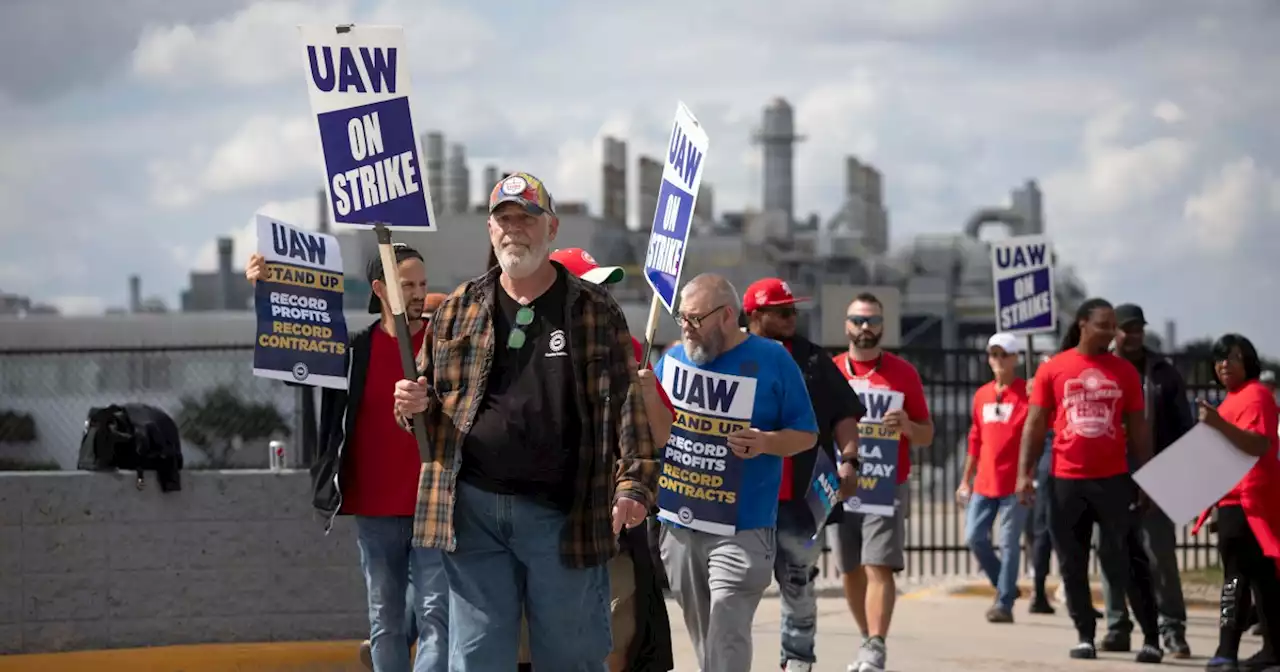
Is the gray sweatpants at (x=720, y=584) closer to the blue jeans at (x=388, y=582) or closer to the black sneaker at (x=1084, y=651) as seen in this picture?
the blue jeans at (x=388, y=582)

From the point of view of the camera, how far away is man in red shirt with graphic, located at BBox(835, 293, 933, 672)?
32.6 feet

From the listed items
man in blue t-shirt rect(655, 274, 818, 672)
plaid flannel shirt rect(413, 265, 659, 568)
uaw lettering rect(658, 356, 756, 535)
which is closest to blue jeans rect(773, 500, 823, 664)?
man in blue t-shirt rect(655, 274, 818, 672)

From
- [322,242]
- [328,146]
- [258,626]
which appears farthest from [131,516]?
[328,146]

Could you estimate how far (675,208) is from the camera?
271 inches

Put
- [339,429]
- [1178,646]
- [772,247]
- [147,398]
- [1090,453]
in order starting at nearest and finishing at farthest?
1. [339,429]
2. [1090,453]
3. [1178,646]
4. [147,398]
5. [772,247]

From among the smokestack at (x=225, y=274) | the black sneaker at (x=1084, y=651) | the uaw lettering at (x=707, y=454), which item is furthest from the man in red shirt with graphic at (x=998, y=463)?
the smokestack at (x=225, y=274)

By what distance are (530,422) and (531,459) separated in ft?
0.35

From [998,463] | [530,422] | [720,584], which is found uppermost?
[530,422]

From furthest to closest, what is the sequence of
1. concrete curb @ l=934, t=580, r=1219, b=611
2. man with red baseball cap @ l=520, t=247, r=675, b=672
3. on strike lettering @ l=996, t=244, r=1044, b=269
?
concrete curb @ l=934, t=580, r=1219, b=611 → on strike lettering @ l=996, t=244, r=1044, b=269 → man with red baseball cap @ l=520, t=247, r=675, b=672

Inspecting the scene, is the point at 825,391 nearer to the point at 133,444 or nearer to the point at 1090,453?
the point at 1090,453

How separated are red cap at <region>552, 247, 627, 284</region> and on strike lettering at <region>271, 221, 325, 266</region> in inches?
103

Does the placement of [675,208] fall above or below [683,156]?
below

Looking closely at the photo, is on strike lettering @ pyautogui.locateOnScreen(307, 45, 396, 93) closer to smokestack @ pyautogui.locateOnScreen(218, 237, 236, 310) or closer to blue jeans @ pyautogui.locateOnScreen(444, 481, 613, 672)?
blue jeans @ pyautogui.locateOnScreen(444, 481, 613, 672)

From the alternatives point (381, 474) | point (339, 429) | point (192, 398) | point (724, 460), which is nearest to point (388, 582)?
point (381, 474)
